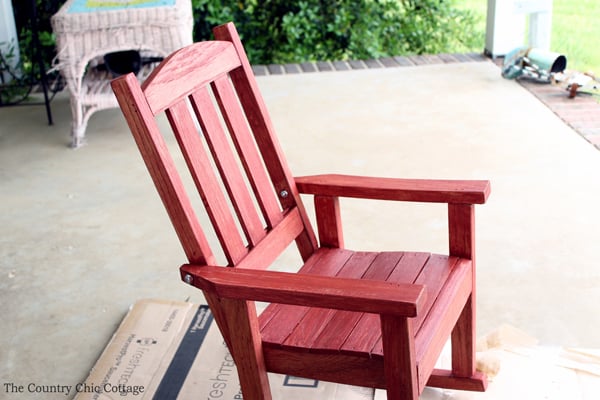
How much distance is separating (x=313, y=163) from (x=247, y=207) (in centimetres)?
189

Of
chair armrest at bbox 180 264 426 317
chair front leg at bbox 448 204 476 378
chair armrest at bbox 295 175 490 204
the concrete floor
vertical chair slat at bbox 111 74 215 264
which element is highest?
vertical chair slat at bbox 111 74 215 264

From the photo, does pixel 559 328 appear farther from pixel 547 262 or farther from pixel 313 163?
pixel 313 163

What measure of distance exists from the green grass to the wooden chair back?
4.05m

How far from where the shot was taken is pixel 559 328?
246cm

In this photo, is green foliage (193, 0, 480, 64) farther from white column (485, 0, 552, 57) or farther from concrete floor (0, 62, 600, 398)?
concrete floor (0, 62, 600, 398)

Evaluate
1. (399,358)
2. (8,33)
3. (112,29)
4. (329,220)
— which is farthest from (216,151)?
(8,33)

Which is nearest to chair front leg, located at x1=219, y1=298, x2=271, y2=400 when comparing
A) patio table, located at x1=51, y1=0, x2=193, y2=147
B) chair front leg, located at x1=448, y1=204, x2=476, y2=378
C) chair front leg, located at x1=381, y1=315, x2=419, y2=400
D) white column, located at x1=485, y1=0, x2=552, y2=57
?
chair front leg, located at x1=381, y1=315, x2=419, y2=400

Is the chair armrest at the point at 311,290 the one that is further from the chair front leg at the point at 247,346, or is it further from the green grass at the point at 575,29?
the green grass at the point at 575,29

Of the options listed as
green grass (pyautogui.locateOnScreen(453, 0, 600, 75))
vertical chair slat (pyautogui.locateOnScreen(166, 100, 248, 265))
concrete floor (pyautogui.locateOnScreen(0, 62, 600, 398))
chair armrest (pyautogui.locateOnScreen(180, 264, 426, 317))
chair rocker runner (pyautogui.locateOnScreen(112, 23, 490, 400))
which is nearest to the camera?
chair armrest (pyautogui.locateOnScreen(180, 264, 426, 317))

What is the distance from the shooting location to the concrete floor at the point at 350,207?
2609 mm

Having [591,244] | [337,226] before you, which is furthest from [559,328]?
[337,226]

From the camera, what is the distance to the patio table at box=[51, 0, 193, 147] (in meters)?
4.06

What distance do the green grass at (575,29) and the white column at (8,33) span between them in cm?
363

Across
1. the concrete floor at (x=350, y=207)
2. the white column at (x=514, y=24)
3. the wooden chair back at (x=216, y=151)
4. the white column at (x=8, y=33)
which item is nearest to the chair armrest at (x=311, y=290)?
the wooden chair back at (x=216, y=151)
